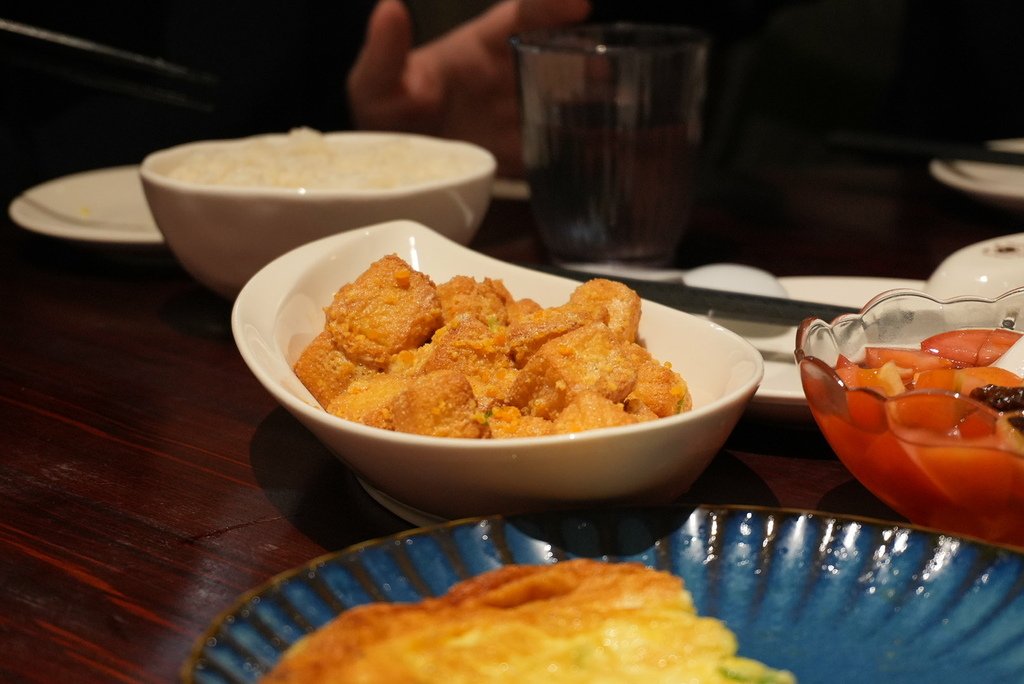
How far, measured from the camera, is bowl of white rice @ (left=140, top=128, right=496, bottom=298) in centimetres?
169

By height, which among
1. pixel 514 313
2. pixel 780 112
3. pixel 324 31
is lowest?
pixel 780 112

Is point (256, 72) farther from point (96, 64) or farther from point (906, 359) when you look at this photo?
point (906, 359)

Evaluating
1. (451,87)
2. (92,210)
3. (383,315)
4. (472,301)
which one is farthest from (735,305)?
(451,87)

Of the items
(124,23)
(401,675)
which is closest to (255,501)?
(401,675)

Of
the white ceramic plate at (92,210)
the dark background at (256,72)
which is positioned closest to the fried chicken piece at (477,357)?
the white ceramic plate at (92,210)

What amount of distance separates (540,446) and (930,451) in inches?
14.0

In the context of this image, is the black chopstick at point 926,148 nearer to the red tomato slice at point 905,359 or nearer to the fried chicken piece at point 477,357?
the red tomato slice at point 905,359

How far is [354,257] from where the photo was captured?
1.46 metres

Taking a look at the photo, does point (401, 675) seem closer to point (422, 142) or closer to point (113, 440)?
point (113, 440)

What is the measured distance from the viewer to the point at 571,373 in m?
1.06

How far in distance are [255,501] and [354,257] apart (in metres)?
0.41

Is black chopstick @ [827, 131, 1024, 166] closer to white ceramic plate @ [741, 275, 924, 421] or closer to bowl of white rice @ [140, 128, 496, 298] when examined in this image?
white ceramic plate @ [741, 275, 924, 421]

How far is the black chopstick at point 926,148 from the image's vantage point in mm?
2416

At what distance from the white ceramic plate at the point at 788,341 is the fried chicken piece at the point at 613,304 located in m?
0.17
